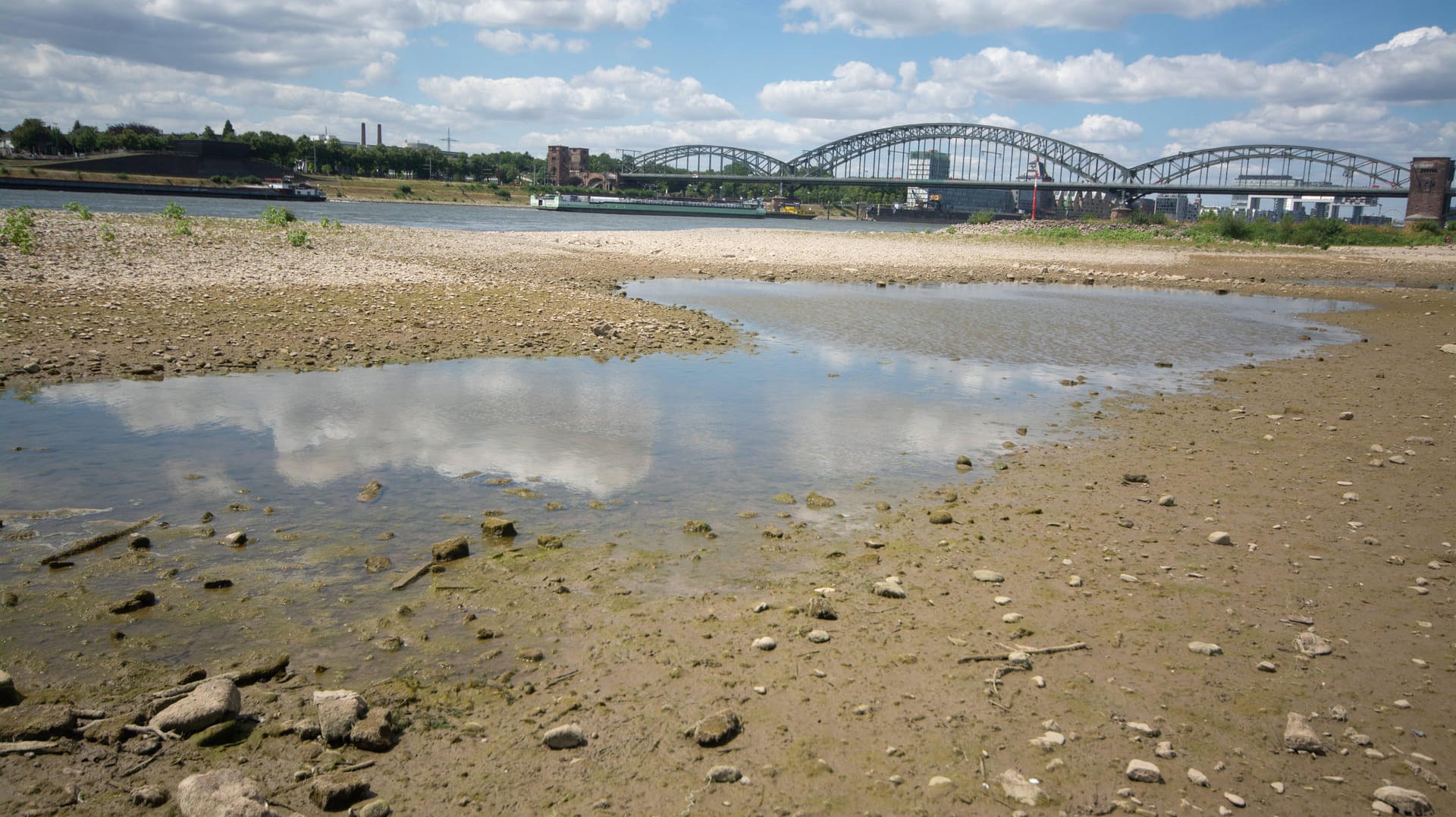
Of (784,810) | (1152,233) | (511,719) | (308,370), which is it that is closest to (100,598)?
(511,719)

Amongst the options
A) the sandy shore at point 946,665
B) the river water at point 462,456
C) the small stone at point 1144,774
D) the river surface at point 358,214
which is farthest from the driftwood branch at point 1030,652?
the river surface at point 358,214

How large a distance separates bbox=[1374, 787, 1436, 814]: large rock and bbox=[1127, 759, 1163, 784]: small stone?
3.11 feet

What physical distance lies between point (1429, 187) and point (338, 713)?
13622cm

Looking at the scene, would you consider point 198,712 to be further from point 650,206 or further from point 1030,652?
point 650,206

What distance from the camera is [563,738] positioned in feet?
14.4

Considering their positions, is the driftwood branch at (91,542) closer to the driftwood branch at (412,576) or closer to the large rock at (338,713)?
the driftwood branch at (412,576)

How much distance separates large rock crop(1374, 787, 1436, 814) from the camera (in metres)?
3.95

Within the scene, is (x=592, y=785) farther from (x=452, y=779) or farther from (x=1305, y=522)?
(x=1305, y=522)

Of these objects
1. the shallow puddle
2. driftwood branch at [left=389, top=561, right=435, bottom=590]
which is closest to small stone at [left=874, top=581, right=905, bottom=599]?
the shallow puddle

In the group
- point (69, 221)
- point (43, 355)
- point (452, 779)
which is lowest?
point (452, 779)

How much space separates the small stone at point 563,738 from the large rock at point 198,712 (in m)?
1.62

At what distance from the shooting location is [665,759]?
4.34 metres

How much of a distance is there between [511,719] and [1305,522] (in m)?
7.14

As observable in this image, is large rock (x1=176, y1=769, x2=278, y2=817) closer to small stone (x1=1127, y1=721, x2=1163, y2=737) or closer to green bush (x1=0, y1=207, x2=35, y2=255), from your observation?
small stone (x1=1127, y1=721, x2=1163, y2=737)
